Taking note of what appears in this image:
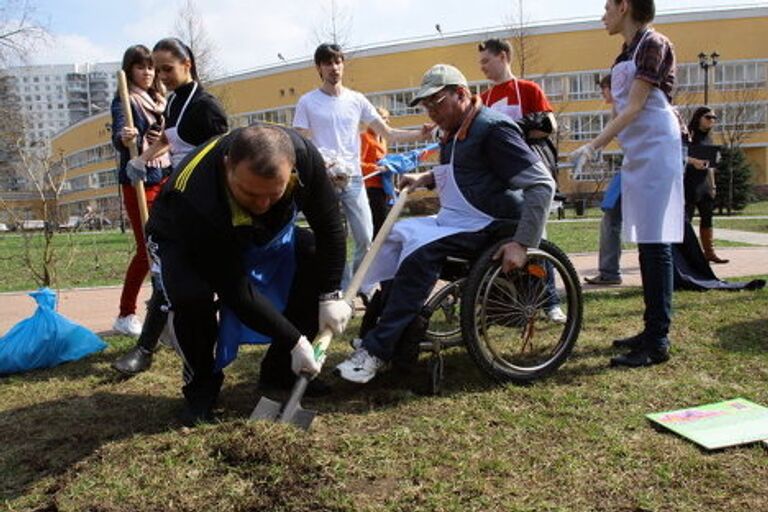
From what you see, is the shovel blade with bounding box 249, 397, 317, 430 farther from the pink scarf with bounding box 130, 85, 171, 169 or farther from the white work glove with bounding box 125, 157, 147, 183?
the pink scarf with bounding box 130, 85, 171, 169

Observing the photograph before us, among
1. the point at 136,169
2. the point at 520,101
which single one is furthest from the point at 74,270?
the point at 520,101

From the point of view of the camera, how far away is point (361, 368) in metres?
3.11

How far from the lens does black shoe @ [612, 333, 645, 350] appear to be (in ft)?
12.1

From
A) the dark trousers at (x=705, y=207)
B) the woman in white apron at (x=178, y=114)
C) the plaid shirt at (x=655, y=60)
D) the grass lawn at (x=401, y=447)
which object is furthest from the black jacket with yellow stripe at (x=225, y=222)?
the dark trousers at (x=705, y=207)

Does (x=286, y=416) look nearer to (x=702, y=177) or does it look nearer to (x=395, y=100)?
(x=702, y=177)

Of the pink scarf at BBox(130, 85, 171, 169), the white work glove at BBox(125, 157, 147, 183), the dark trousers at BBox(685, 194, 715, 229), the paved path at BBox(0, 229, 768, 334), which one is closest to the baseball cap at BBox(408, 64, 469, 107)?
the white work glove at BBox(125, 157, 147, 183)

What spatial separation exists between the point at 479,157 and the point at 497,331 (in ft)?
3.57

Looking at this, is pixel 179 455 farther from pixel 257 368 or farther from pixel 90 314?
pixel 90 314

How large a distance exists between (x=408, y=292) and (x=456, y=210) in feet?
1.77

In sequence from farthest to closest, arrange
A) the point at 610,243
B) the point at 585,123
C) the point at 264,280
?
the point at 585,123 → the point at 610,243 → the point at 264,280

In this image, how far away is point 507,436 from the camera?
8.81 feet

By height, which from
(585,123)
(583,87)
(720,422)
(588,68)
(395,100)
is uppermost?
(588,68)

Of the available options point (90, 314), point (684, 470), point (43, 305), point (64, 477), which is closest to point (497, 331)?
point (684, 470)

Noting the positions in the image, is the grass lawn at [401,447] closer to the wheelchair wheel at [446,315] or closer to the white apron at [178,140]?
the wheelchair wheel at [446,315]
